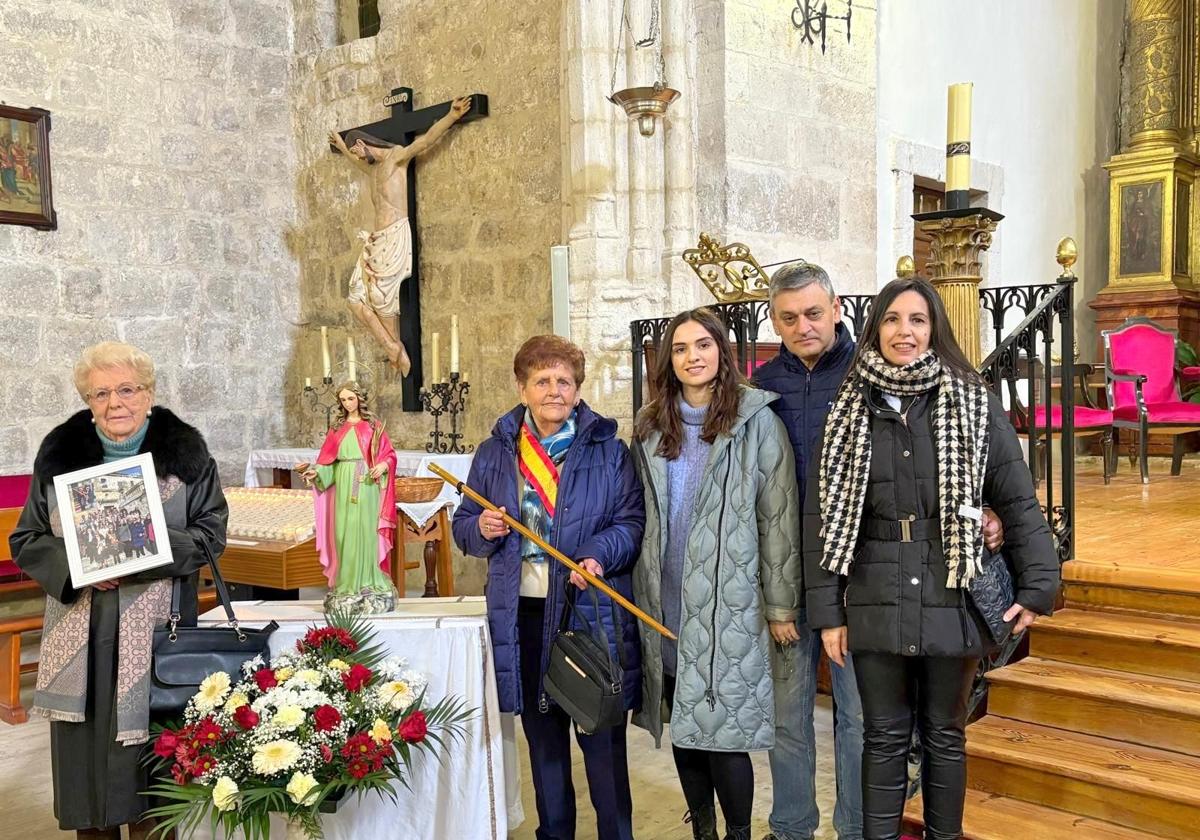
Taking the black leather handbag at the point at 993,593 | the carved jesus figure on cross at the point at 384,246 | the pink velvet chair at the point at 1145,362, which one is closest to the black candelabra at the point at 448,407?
the carved jesus figure on cross at the point at 384,246

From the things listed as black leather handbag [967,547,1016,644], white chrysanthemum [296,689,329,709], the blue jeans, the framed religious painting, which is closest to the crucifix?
the framed religious painting

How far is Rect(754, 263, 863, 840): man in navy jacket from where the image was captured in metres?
2.75

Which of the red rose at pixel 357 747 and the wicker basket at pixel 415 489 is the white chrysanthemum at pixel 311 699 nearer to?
the red rose at pixel 357 747

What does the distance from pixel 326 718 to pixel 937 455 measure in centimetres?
158

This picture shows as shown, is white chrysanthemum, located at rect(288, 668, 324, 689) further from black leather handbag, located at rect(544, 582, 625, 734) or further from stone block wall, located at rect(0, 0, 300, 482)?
stone block wall, located at rect(0, 0, 300, 482)

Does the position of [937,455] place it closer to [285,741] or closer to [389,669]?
[389,669]

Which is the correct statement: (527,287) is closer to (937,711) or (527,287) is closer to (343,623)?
(343,623)

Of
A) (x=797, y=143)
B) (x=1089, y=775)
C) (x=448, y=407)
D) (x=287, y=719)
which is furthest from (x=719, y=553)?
(x=448, y=407)

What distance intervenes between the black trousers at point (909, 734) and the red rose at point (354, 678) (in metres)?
1.23

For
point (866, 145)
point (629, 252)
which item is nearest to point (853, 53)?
point (866, 145)

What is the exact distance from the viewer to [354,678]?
270 cm

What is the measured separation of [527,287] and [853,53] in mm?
2341

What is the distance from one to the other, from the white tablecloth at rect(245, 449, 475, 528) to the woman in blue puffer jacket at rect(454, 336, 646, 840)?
388 mm

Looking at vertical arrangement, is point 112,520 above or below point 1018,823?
above
